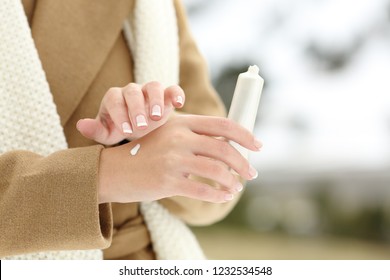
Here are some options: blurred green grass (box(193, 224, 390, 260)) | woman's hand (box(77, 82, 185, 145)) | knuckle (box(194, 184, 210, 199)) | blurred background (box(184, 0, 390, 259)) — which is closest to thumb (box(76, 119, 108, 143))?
woman's hand (box(77, 82, 185, 145))

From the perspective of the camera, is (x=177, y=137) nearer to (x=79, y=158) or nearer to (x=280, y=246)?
(x=79, y=158)

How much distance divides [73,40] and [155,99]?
25 centimetres

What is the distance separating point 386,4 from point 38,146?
1.64m

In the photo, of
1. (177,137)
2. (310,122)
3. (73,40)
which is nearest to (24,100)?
(73,40)

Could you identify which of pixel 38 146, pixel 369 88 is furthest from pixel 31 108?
pixel 369 88

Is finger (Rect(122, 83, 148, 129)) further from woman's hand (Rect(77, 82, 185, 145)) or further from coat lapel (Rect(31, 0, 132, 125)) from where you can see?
coat lapel (Rect(31, 0, 132, 125))

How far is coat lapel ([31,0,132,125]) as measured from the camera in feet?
2.16

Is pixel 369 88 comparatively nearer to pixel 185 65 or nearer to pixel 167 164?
pixel 185 65

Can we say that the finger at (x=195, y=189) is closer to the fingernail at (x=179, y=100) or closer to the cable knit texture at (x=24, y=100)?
the fingernail at (x=179, y=100)

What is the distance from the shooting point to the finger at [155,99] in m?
0.47

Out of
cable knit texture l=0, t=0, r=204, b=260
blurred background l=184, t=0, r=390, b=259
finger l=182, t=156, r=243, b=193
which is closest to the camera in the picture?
finger l=182, t=156, r=243, b=193

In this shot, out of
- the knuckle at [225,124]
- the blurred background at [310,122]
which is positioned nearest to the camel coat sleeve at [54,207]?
the knuckle at [225,124]

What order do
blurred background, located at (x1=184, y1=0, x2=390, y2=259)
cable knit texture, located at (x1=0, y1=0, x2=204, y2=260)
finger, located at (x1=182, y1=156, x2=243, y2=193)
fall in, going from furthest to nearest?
blurred background, located at (x1=184, y1=0, x2=390, y2=259) < cable knit texture, located at (x1=0, y1=0, x2=204, y2=260) < finger, located at (x1=182, y1=156, x2=243, y2=193)

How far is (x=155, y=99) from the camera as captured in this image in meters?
0.48
